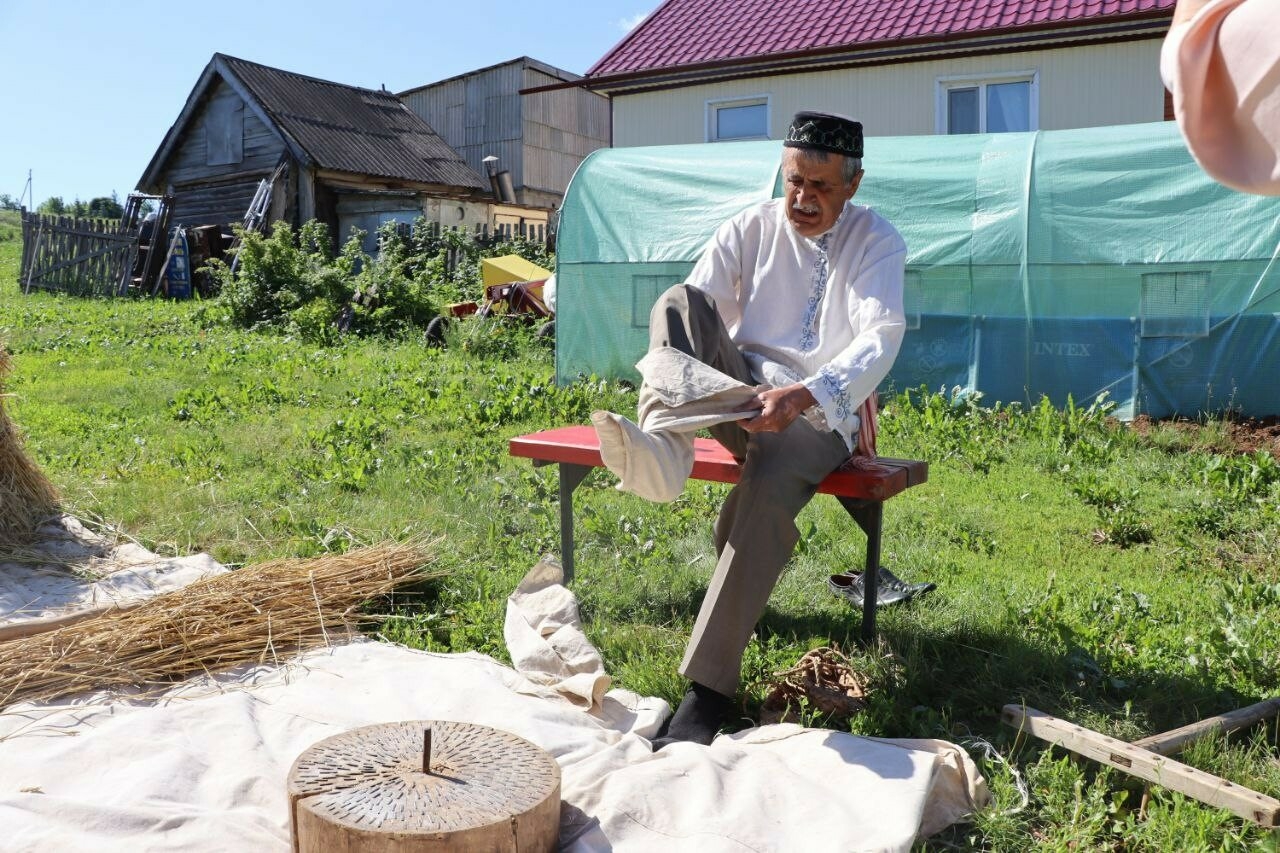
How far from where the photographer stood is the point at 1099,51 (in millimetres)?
12008

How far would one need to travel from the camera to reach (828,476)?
3525 mm

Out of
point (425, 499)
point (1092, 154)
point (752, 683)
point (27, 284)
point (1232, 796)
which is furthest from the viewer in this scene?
point (27, 284)

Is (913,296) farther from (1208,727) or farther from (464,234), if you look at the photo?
(464,234)

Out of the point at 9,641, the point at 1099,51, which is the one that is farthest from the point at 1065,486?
the point at 1099,51

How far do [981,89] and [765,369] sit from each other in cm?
1037

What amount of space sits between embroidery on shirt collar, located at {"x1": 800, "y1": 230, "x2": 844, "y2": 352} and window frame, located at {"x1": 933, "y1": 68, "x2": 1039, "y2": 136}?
9.73 metres

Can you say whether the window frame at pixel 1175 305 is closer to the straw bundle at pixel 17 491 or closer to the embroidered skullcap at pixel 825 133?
the embroidered skullcap at pixel 825 133

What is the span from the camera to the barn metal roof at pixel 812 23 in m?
12.1

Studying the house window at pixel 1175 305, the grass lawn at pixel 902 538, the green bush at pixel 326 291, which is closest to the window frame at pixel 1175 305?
the house window at pixel 1175 305

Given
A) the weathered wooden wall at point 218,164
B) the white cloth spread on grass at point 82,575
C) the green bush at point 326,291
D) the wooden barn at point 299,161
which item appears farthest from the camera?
the weathered wooden wall at point 218,164

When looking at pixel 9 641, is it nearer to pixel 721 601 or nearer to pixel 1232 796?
pixel 721 601

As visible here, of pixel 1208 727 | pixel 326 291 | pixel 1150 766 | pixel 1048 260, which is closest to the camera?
pixel 1150 766

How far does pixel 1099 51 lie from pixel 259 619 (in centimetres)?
1129

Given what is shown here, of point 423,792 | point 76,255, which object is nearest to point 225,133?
point 76,255
